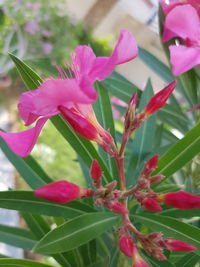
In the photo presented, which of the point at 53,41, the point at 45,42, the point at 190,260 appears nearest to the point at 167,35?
the point at 190,260

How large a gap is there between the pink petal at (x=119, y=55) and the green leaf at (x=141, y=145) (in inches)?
10.8

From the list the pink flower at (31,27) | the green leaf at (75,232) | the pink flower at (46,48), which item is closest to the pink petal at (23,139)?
the green leaf at (75,232)

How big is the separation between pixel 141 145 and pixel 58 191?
1.04ft

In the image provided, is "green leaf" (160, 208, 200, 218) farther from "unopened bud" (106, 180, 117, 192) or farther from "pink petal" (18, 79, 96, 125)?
"pink petal" (18, 79, 96, 125)

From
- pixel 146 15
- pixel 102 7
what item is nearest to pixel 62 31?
pixel 146 15

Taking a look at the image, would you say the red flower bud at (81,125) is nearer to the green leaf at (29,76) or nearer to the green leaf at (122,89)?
the green leaf at (29,76)

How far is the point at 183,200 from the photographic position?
48 centimetres

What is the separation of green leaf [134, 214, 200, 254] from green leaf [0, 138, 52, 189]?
0.18 m

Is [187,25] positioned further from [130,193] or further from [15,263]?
[15,263]

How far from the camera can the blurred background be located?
9.40 feet

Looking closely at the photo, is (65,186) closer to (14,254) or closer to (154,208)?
(154,208)

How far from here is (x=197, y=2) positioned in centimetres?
62

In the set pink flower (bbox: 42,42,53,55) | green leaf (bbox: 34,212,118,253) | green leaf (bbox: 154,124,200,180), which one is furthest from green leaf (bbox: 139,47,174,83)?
pink flower (bbox: 42,42,53,55)

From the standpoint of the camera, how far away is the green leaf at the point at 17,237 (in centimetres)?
79
